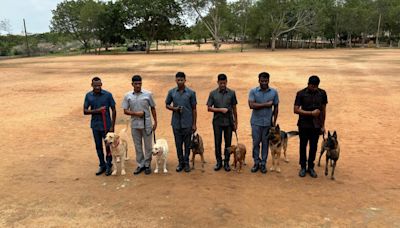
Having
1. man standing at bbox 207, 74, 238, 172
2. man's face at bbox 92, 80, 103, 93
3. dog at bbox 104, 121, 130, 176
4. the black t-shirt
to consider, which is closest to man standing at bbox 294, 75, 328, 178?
the black t-shirt

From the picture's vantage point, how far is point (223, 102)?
6586 mm

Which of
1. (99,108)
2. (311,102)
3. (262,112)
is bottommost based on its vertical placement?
(262,112)

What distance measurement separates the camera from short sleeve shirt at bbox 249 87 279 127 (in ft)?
21.3

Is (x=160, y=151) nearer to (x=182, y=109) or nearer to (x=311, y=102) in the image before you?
(x=182, y=109)

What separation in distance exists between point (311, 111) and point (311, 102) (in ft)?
0.53

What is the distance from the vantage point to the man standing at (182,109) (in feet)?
21.6

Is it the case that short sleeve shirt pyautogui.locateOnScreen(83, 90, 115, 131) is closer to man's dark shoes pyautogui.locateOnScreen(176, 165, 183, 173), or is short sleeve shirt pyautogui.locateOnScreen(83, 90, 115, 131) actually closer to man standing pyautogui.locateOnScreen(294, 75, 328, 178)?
man's dark shoes pyautogui.locateOnScreen(176, 165, 183, 173)

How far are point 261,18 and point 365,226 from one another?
5503 cm

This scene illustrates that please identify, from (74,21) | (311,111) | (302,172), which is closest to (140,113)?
(311,111)

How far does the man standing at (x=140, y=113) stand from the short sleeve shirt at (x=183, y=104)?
39 centimetres

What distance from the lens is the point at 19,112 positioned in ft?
→ 44.2

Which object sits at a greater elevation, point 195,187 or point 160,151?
point 160,151

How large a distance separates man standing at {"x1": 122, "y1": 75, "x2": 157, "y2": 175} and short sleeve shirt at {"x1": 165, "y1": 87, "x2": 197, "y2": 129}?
1.28 ft

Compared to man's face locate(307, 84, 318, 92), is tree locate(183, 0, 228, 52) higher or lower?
higher
